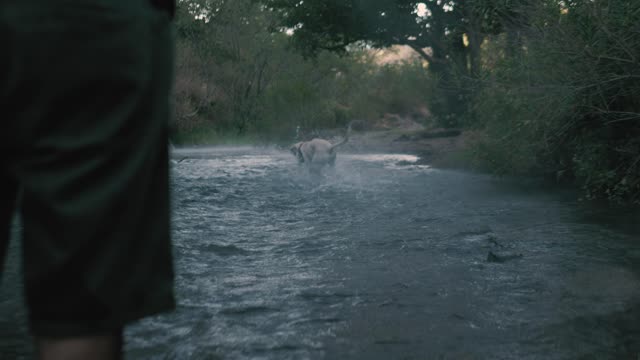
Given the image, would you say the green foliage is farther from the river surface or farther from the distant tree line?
the river surface

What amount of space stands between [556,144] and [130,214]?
358 inches

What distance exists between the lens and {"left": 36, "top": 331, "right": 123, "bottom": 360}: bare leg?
1.18 meters

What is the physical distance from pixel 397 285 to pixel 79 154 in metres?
3.52

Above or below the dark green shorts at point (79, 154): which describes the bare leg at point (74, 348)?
below

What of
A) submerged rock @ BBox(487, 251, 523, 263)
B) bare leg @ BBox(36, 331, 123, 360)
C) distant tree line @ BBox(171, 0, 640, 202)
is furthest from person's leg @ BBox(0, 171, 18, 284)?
distant tree line @ BBox(171, 0, 640, 202)

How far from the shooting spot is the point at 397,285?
4426 millimetres

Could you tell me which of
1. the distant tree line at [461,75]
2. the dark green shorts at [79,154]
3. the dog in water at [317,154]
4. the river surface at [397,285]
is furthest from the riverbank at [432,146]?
the dark green shorts at [79,154]

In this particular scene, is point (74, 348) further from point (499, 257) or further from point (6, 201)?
point (499, 257)

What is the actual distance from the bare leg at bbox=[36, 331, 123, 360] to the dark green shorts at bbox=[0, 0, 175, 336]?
0.08ft

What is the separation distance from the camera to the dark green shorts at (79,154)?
114cm

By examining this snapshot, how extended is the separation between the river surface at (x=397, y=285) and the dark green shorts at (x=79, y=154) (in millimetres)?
1962

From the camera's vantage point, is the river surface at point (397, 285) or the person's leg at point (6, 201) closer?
the person's leg at point (6, 201)

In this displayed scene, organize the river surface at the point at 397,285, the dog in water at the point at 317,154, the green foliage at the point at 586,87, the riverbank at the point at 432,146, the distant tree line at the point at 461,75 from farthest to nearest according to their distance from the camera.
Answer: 1. the riverbank at the point at 432,146
2. the dog in water at the point at 317,154
3. the distant tree line at the point at 461,75
4. the green foliage at the point at 586,87
5. the river surface at the point at 397,285

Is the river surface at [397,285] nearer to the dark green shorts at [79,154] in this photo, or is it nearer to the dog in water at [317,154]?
the dark green shorts at [79,154]
